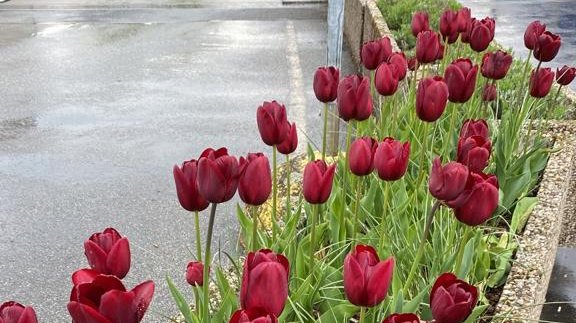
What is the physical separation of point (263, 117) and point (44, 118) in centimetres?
504

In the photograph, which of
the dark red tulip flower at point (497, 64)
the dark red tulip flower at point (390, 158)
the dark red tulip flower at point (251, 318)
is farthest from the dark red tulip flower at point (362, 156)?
the dark red tulip flower at point (497, 64)

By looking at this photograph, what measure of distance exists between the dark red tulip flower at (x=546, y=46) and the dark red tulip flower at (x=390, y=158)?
52.5 inches

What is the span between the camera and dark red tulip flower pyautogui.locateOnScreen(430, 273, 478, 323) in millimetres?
1166

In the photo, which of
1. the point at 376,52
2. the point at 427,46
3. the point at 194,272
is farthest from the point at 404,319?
the point at 427,46

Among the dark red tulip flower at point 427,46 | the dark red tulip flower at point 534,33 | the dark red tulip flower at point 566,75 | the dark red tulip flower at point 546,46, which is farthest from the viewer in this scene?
the dark red tulip flower at point 566,75

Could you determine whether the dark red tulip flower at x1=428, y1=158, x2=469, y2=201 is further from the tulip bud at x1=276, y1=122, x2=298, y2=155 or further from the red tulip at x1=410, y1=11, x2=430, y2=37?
the red tulip at x1=410, y1=11, x2=430, y2=37

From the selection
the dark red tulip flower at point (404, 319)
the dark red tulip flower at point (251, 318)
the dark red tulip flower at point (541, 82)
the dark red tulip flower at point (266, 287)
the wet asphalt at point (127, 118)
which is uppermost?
the dark red tulip flower at point (251, 318)

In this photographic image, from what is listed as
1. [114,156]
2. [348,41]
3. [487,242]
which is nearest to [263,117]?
[487,242]

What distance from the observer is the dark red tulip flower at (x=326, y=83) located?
2.10m

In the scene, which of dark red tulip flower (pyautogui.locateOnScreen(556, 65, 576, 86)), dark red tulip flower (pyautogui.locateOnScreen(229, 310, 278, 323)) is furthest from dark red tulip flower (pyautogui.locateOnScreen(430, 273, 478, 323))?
dark red tulip flower (pyautogui.locateOnScreen(556, 65, 576, 86))

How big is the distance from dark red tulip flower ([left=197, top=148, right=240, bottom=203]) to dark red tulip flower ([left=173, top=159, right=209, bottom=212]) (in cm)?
6

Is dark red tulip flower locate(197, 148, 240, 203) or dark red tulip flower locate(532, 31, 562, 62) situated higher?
dark red tulip flower locate(197, 148, 240, 203)

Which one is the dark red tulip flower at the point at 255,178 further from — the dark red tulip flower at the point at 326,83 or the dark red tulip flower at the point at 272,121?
the dark red tulip flower at the point at 326,83

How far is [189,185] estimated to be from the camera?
4.36ft
